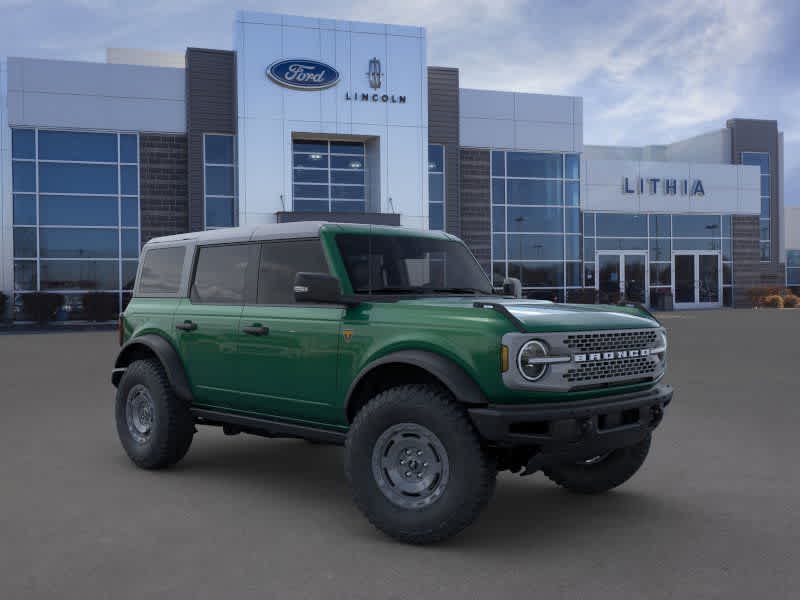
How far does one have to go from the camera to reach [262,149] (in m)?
29.7

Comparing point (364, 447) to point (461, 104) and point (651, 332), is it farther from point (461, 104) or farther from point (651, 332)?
point (461, 104)

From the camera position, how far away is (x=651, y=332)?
545cm

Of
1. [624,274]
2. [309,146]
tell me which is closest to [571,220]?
[624,274]

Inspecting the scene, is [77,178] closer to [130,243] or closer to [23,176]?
[23,176]

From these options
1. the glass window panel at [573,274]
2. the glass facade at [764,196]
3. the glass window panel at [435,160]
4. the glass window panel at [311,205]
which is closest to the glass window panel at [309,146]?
the glass window panel at [311,205]

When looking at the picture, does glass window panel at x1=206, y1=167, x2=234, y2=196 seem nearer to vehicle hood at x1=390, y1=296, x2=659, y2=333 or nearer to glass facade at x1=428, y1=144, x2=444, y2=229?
glass facade at x1=428, y1=144, x2=444, y2=229

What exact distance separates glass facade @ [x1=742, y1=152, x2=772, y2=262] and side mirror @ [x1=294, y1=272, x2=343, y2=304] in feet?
152

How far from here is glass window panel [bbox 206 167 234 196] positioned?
3041 centimetres

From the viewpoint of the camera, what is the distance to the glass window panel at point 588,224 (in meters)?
→ 40.1

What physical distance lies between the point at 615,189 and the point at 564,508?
119ft

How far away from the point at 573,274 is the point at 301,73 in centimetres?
1501

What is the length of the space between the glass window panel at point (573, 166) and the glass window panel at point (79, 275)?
63.5ft

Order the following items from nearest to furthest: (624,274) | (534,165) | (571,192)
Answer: (534,165) → (571,192) → (624,274)

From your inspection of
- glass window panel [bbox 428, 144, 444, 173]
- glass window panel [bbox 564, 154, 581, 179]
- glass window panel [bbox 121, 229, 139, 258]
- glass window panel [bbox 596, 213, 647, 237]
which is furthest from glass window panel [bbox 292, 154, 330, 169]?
glass window panel [bbox 596, 213, 647, 237]
